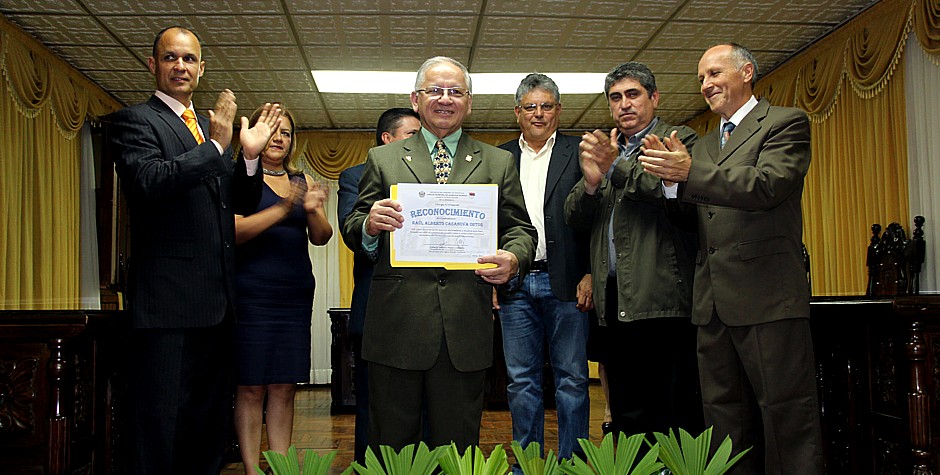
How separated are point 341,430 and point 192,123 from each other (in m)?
3.24

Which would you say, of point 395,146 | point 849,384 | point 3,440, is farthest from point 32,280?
point 849,384

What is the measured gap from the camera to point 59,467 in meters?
2.18

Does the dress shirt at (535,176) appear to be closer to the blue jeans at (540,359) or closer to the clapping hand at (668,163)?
the blue jeans at (540,359)

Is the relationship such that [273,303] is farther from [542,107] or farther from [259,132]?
[542,107]

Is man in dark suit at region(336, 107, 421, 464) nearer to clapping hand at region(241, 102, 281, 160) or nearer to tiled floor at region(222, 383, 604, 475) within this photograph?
clapping hand at region(241, 102, 281, 160)

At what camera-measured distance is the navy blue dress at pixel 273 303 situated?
94.4 inches

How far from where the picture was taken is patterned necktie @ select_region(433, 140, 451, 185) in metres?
1.94

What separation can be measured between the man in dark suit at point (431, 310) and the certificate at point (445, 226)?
0.04 m

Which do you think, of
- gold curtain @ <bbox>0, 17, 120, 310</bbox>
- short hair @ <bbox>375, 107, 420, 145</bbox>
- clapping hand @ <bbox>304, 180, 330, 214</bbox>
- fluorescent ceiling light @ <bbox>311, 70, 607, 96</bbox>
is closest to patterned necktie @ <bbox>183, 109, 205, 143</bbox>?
clapping hand @ <bbox>304, 180, 330, 214</bbox>

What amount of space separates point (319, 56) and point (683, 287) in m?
4.45

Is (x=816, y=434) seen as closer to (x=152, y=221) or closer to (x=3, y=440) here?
(x=152, y=221)

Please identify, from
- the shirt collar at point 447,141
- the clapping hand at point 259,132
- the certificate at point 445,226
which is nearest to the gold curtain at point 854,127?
the shirt collar at point 447,141

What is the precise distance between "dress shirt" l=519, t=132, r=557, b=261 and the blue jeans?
249 mm

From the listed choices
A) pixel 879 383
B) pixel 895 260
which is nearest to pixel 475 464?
pixel 879 383
